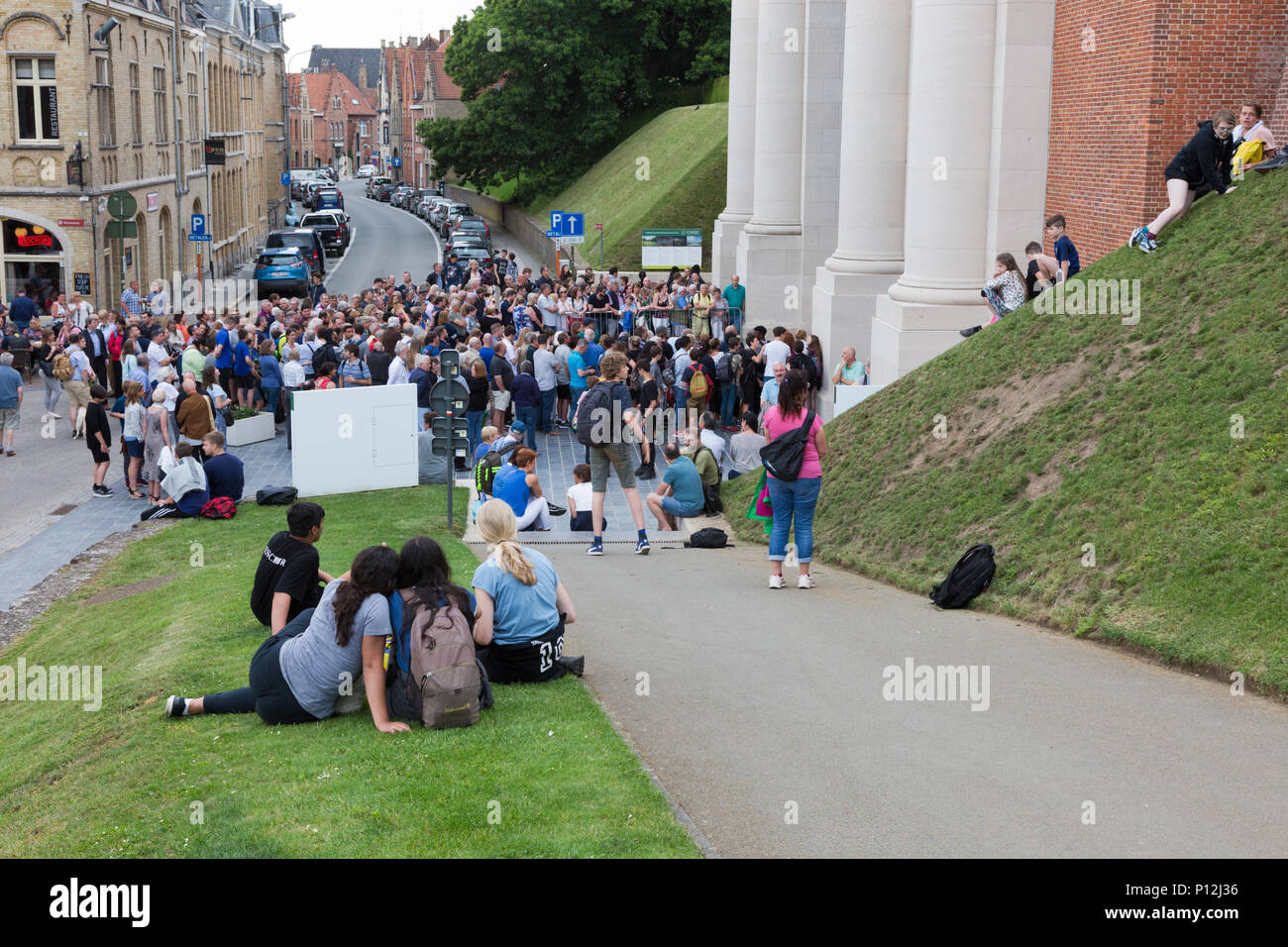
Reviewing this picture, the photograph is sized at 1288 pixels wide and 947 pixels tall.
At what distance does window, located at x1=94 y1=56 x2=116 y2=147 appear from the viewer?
39.2 metres

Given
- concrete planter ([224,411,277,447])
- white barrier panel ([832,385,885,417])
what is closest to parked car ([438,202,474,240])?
concrete planter ([224,411,277,447])

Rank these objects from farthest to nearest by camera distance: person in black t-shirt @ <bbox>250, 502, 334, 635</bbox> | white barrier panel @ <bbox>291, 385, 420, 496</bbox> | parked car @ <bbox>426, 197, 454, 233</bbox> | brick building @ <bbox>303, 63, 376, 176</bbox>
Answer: brick building @ <bbox>303, 63, 376, 176</bbox> → parked car @ <bbox>426, 197, 454, 233</bbox> → white barrier panel @ <bbox>291, 385, 420, 496</bbox> → person in black t-shirt @ <bbox>250, 502, 334, 635</bbox>

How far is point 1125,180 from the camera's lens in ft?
58.9

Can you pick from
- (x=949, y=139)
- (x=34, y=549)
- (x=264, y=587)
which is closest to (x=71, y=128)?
(x=34, y=549)

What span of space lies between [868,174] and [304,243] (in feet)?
109

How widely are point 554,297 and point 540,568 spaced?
67.3 feet

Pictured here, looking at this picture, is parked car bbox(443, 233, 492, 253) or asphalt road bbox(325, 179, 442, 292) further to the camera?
asphalt road bbox(325, 179, 442, 292)

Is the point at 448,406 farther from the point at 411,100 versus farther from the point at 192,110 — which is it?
the point at 411,100

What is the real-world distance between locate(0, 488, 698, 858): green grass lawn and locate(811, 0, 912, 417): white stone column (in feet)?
47.7

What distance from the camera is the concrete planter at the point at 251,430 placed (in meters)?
23.2

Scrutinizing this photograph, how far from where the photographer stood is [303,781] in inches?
287

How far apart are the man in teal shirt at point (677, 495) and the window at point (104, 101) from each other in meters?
27.9

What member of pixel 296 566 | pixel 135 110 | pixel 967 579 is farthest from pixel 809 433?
pixel 135 110

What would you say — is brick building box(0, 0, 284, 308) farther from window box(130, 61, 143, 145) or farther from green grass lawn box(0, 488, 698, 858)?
green grass lawn box(0, 488, 698, 858)
